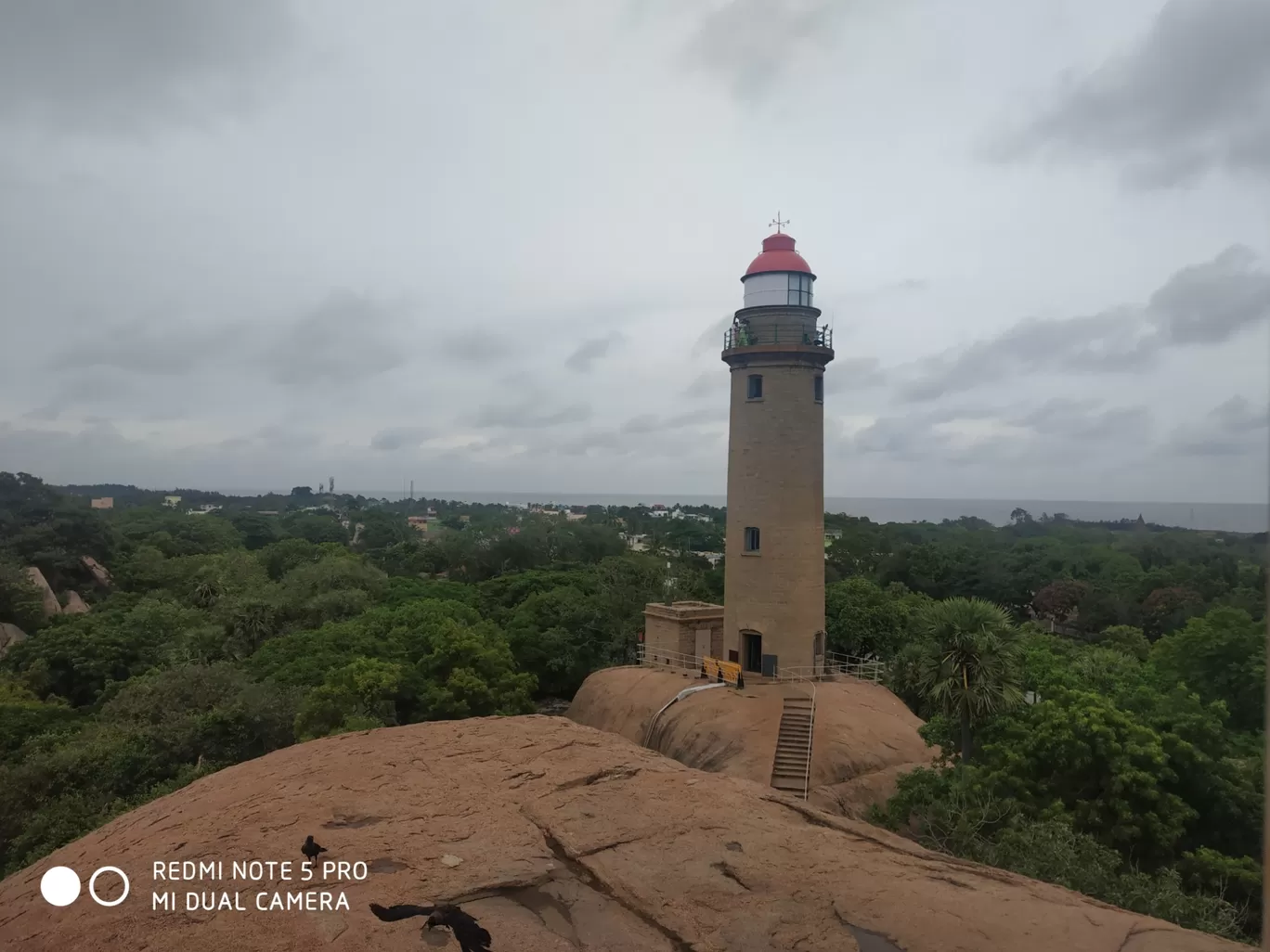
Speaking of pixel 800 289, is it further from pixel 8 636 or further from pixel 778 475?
pixel 8 636

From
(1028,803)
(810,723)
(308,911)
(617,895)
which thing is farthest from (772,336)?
(308,911)

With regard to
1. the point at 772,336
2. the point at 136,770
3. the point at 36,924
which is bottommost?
the point at 136,770

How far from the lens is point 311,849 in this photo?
8.45 meters

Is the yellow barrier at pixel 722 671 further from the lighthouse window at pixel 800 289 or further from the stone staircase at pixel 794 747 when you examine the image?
the lighthouse window at pixel 800 289

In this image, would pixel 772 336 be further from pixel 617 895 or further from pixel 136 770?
pixel 136 770

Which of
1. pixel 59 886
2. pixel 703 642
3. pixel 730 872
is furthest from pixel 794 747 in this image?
pixel 59 886

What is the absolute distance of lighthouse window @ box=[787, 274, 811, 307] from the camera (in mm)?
22859

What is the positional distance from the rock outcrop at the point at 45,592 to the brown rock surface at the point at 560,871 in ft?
100

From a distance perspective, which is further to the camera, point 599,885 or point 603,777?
point 603,777

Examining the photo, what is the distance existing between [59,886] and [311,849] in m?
2.99

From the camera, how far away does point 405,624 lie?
25.8 meters

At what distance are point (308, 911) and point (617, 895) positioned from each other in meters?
3.18

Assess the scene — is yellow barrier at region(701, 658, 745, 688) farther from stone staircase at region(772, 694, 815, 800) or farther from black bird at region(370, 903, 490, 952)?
black bird at region(370, 903, 490, 952)

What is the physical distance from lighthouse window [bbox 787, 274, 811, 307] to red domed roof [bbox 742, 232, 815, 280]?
20 centimetres
